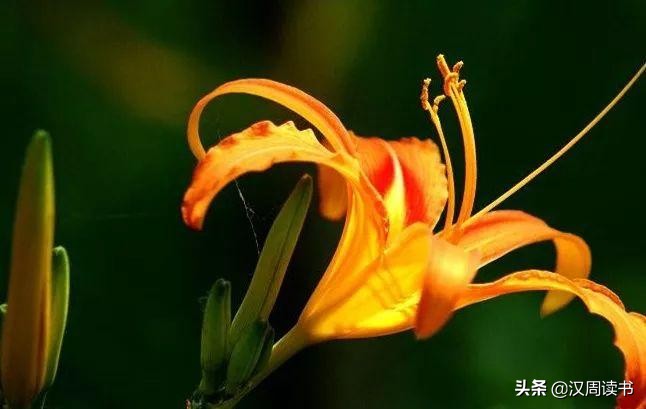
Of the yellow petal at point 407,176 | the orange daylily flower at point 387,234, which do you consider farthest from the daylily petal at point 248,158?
the yellow petal at point 407,176

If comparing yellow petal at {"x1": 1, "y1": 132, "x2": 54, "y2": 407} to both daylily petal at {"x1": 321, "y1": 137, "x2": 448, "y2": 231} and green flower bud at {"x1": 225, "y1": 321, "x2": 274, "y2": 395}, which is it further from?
daylily petal at {"x1": 321, "y1": 137, "x2": 448, "y2": 231}

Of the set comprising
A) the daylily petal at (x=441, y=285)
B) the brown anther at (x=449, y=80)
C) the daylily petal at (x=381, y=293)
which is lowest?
the daylily petal at (x=441, y=285)

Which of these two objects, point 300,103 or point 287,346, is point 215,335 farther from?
point 300,103

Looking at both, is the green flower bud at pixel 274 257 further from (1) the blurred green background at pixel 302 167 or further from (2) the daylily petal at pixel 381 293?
(1) the blurred green background at pixel 302 167

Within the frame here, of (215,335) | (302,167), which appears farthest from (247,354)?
(302,167)

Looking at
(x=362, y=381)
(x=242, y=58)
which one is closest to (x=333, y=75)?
(x=242, y=58)

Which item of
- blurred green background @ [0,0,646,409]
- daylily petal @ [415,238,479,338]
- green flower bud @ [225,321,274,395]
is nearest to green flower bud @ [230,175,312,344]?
green flower bud @ [225,321,274,395]

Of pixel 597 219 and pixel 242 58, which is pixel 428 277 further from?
pixel 597 219
